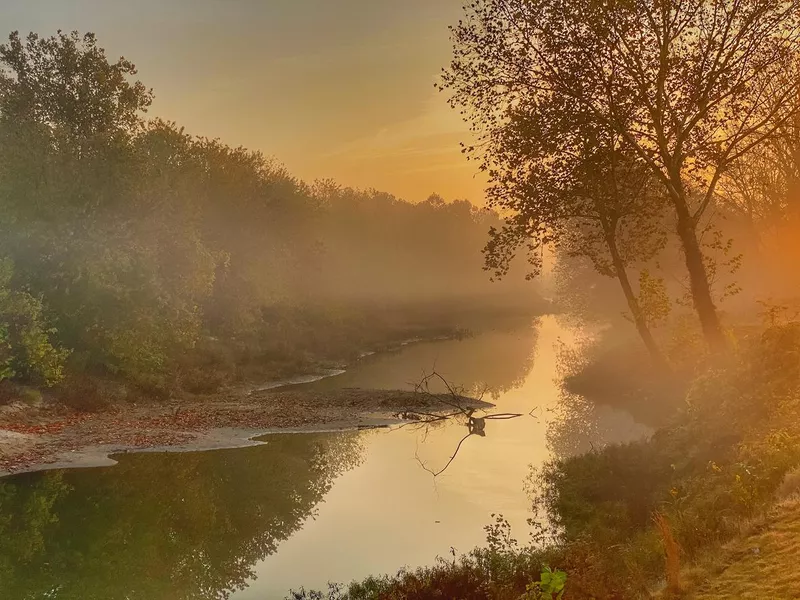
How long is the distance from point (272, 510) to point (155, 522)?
398 centimetres

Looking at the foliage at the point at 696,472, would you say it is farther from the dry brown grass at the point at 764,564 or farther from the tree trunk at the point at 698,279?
the tree trunk at the point at 698,279

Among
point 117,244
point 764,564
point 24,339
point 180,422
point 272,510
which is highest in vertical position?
point 117,244

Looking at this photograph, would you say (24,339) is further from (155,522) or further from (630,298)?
(630,298)

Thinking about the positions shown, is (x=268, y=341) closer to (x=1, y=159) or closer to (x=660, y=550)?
(x=1, y=159)

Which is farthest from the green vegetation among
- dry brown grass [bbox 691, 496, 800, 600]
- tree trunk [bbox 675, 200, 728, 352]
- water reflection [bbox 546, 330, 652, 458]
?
→ water reflection [bbox 546, 330, 652, 458]

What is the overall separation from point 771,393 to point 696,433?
2.99 m

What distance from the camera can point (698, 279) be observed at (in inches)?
910

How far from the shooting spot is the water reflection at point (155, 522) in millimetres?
15570

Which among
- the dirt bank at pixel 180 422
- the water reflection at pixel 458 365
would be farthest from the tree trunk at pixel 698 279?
the water reflection at pixel 458 365

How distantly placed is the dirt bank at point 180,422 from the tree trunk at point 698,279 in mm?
18446

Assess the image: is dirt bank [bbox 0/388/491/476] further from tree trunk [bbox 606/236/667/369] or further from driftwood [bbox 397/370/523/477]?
tree trunk [bbox 606/236/667/369]

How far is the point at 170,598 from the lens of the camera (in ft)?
48.8

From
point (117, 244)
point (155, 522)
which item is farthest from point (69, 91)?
point (155, 522)

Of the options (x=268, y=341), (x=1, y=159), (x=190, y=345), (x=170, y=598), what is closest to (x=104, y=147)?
(x=1, y=159)
